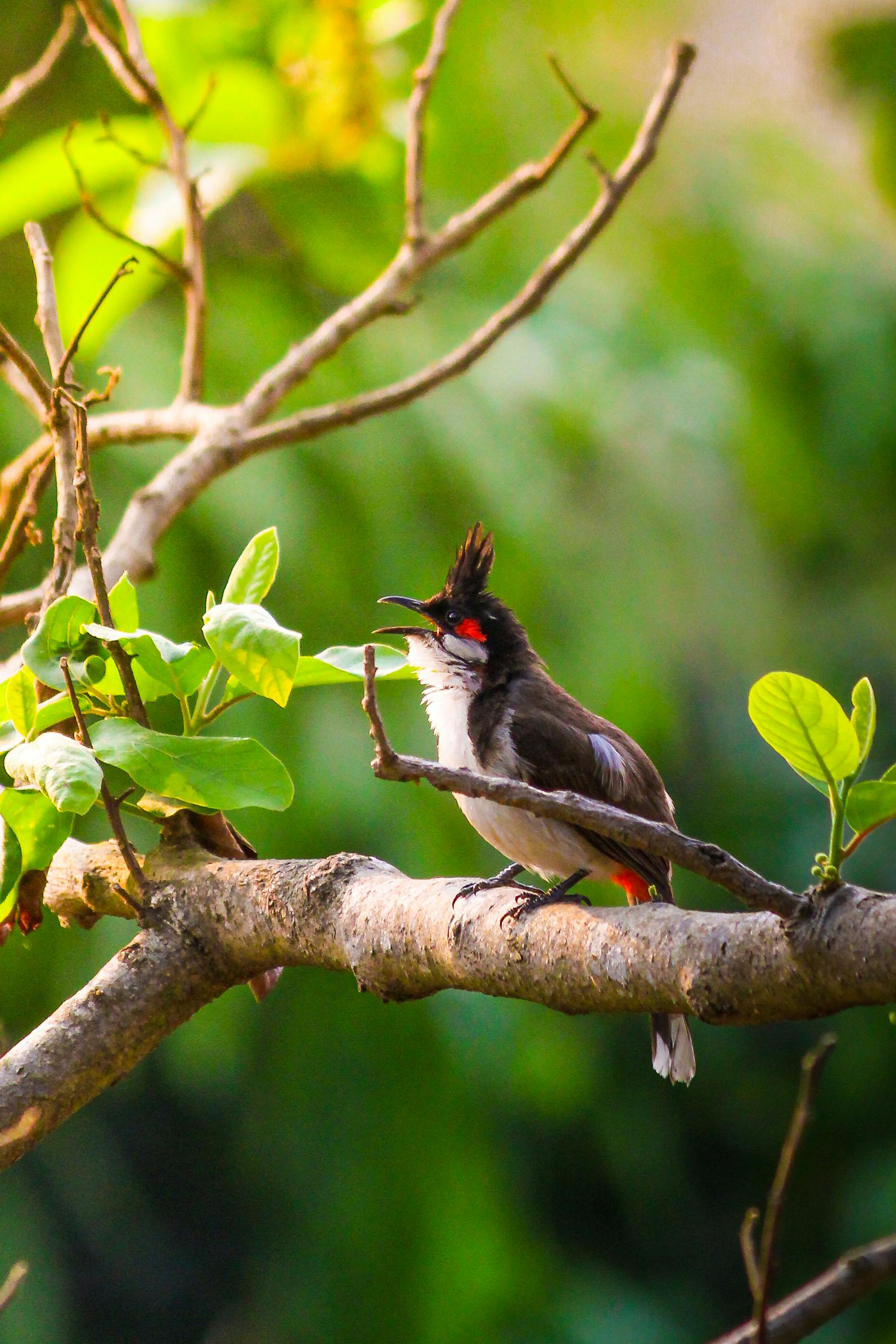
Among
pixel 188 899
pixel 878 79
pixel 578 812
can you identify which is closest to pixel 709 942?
pixel 578 812

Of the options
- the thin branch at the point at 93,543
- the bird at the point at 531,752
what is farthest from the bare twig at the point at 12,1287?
the bird at the point at 531,752

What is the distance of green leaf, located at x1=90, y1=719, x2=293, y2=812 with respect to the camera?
937mm

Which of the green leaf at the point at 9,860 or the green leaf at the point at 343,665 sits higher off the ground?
the green leaf at the point at 343,665

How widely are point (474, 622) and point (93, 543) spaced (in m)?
0.95

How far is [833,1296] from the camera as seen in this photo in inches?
31.9

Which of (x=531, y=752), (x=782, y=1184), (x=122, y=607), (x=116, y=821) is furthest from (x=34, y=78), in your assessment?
(x=782, y=1184)

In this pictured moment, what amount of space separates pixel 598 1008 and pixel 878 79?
3757 millimetres

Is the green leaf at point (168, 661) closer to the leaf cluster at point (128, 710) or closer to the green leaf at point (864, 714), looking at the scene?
the leaf cluster at point (128, 710)

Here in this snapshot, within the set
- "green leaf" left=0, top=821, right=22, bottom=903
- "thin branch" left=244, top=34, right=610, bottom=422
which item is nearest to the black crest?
"thin branch" left=244, top=34, right=610, bottom=422

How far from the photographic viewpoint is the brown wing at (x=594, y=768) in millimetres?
1536

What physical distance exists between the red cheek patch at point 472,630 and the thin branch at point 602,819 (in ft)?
3.73

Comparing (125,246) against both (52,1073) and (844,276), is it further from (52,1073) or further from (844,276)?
(844,276)

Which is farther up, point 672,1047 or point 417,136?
point 417,136

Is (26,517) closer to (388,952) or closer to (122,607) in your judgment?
(122,607)
